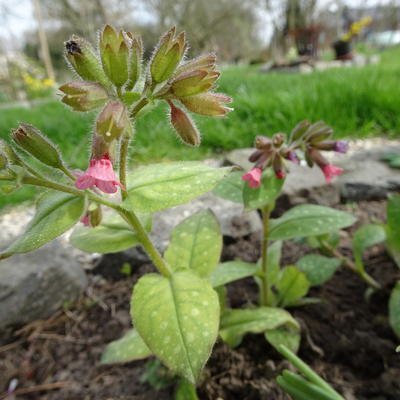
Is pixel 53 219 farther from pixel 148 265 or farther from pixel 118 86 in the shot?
pixel 148 265

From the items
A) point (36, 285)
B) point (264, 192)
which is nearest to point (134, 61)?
point (264, 192)

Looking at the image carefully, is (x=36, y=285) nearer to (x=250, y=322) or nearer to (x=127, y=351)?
(x=127, y=351)

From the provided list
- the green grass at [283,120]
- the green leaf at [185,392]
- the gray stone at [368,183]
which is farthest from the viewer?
the green grass at [283,120]

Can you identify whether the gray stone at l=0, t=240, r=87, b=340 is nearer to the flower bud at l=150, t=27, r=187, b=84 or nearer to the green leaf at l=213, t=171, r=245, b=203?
the green leaf at l=213, t=171, r=245, b=203

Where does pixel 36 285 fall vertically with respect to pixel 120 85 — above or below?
below

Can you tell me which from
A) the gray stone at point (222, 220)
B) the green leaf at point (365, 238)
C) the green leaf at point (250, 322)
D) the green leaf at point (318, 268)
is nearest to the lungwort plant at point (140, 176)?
the green leaf at point (250, 322)

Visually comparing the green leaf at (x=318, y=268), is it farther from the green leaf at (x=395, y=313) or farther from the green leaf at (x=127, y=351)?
the green leaf at (x=127, y=351)
